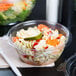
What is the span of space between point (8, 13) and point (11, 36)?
11cm

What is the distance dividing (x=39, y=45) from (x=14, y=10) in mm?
207

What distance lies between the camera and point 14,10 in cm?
101

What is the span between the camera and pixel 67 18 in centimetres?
100

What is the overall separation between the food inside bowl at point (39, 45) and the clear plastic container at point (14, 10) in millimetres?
111

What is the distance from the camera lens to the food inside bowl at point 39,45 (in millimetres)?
850

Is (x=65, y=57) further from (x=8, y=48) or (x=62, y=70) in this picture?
(x=8, y=48)

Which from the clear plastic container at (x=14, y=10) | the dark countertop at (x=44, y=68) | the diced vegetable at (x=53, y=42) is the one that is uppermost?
the clear plastic container at (x=14, y=10)

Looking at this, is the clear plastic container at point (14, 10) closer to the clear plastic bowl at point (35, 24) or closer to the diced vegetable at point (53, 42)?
the clear plastic bowl at point (35, 24)

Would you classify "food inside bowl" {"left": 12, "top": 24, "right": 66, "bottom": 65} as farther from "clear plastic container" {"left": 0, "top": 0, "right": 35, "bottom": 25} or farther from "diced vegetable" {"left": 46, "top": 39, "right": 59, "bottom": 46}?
"clear plastic container" {"left": 0, "top": 0, "right": 35, "bottom": 25}

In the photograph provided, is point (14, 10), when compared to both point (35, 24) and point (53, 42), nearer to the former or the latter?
point (35, 24)

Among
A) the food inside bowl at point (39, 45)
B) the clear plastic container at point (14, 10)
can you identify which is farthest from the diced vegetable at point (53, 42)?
the clear plastic container at point (14, 10)

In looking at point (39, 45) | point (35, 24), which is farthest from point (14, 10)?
point (39, 45)

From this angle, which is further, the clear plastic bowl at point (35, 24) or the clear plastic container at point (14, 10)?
the clear plastic container at point (14, 10)

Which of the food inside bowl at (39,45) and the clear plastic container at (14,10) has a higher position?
the clear plastic container at (14,10)
